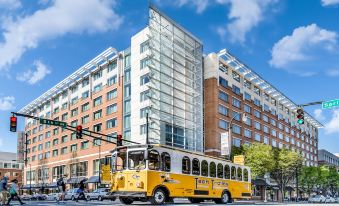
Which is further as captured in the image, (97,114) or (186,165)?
(97,114)

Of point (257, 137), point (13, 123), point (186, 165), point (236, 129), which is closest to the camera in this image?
point (186, 165)

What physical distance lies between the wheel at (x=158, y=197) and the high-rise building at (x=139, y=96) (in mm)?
36082

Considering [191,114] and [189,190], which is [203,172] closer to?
[189,190]

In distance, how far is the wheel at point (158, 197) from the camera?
20.9 metres

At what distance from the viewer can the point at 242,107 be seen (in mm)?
88562

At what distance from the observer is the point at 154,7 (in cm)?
6750

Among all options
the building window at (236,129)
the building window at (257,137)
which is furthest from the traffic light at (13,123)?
the building window at (257,137)

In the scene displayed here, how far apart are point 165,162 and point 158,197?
186 centimetres

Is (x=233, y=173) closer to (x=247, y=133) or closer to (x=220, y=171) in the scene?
(x=220, y=171)

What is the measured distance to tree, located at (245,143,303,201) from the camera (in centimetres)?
6419

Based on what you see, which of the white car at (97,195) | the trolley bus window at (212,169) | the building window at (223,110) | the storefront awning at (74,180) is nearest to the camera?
the trolley bus window at (212,169)

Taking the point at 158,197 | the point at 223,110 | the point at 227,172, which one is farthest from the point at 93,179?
the point at 158,197

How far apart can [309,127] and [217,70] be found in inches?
2774

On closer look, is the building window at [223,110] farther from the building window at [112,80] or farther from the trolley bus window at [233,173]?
the trolley bus window at [233,173]
